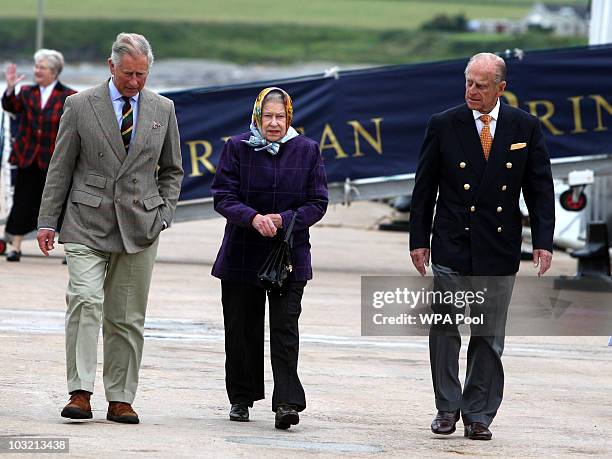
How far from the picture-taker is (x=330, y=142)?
15.5 m

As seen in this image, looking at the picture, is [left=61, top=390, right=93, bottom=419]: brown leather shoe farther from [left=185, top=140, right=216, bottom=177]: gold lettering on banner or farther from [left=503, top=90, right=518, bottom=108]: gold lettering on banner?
[left=503, top=90, right=518, bottom=108]: gold lettering on banner

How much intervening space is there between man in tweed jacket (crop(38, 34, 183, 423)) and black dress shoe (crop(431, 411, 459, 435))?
1486mm

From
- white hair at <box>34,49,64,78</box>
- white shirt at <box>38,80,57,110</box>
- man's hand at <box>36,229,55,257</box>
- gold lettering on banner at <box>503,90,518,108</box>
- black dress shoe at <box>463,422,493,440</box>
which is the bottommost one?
black dress shoe at <box>463,422,493,440</box>

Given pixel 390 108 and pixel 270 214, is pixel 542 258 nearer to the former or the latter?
pixel 270 214

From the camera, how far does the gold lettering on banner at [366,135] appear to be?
15.5 meters

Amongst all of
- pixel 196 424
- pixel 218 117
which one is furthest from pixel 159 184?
pixel 218 117

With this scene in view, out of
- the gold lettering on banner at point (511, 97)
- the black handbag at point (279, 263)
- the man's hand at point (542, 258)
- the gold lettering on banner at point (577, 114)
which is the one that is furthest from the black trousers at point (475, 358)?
the gold lettering on banner at point (577, 114)

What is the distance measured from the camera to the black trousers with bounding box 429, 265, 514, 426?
7441 millimetres

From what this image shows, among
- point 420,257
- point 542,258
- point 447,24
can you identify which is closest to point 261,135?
point 420,257

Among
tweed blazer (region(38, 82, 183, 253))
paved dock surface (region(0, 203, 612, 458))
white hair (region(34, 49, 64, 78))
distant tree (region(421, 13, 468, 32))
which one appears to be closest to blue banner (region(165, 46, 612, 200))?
paved dock surface (region(0, 203, 612, 458))

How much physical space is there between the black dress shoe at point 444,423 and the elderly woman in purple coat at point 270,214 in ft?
2.18

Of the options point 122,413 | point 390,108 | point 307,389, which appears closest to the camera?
point 122,413

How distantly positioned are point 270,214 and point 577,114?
856cm

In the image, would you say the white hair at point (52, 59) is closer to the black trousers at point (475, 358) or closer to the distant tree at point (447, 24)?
the black trousers at point (475, 358)
